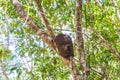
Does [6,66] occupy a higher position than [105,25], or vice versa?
[105,25]

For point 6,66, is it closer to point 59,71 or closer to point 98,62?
point 59,71

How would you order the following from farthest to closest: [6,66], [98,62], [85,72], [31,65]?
1. [6,66]
2. [31,65]
3. [98,62]
4. [85,72]

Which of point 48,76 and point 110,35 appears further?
point 48,76

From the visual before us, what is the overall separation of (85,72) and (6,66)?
3.75 metres

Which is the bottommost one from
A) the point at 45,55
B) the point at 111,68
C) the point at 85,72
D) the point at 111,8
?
the point at 111,68

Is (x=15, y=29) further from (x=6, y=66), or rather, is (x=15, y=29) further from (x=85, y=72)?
(x=85, y=72)

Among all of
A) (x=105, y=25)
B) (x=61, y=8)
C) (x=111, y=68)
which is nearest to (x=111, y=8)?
(x=105, y=25)

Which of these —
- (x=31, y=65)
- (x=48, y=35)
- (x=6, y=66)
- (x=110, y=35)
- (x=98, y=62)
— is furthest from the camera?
(x=6, y=66)

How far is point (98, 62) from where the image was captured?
208 inches

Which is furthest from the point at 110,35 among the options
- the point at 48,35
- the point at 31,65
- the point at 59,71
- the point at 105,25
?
the point at 48,35

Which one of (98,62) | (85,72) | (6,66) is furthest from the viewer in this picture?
(6,66)

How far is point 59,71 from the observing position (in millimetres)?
5469

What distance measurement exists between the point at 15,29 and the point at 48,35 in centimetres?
288

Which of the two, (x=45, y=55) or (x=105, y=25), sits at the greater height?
(x=105, y=25)
